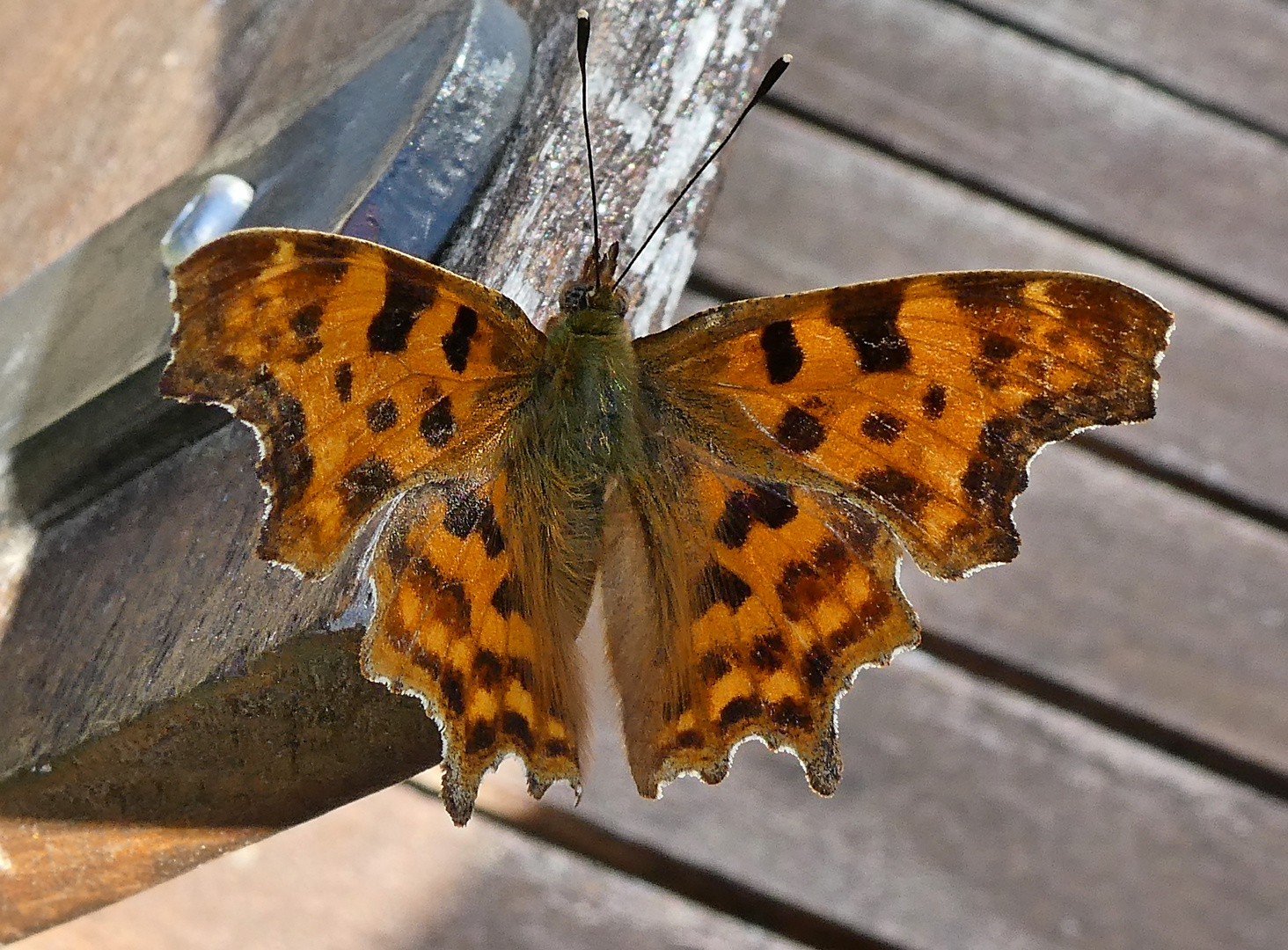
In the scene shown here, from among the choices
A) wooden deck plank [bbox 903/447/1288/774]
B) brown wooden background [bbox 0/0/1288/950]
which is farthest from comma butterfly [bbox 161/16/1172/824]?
wooden deck plank [bbox 903/447/1288/774]

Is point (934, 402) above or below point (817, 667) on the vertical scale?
above

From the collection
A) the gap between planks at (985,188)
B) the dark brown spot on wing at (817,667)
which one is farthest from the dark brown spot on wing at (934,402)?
the gap between planks at (985,188)

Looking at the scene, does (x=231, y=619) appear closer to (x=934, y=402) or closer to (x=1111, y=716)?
(x=934, y=402)

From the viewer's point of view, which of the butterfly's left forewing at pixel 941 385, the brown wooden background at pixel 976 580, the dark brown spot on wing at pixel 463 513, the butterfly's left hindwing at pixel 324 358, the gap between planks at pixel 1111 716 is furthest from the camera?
the gap between planks at pixel 1111 716

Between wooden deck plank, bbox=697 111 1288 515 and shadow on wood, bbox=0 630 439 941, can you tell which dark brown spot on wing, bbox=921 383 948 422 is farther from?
wooden deck plank, bbox=697 111 1288 515

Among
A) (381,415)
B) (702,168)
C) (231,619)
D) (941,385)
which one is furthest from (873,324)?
(231,619)

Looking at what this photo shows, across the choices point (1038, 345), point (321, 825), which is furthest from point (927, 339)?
point (321, 825)

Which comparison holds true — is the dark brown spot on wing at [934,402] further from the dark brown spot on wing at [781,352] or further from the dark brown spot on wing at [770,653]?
the dark brown spot on wing at [770,653]
